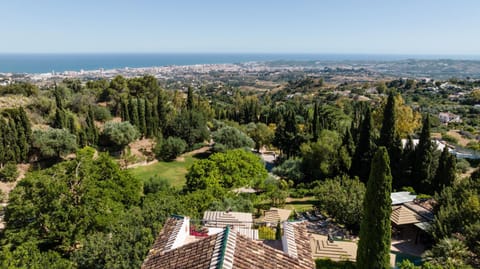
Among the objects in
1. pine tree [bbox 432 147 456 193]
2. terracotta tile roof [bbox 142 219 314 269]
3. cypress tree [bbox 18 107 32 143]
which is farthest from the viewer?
cypress tree [bbox 18 107 32 143]

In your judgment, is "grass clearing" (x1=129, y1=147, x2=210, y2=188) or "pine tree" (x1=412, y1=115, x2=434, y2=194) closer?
"pine tree" (x1=412, y1=115, x2=434, y2=194)

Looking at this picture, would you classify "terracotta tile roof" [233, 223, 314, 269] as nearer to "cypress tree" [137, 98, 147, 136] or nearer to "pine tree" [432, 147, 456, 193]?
"pine tree" [432, 147, 456, 193]

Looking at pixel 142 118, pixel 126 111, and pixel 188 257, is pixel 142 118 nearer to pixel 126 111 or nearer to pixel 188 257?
pixel 126 111

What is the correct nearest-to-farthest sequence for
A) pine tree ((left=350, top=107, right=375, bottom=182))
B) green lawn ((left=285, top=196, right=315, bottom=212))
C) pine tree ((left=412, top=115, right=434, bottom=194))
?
green lawn ((left=285, top=196, right=315, bottom=212)) → pine tree ((left=412, top=115, right=434, bottom=194)) → pine tree ((left=350, top=107, right=375, bottom=182))

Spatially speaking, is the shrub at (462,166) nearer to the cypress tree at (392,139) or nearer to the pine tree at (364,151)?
the cypress tree at (392,139)

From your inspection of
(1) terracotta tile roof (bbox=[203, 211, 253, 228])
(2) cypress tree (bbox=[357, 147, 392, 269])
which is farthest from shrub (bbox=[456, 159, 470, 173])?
(1) terracotta tile roof (bbox=[203, 211, 253, 228])

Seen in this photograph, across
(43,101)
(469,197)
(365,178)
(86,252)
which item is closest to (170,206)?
(86,252)

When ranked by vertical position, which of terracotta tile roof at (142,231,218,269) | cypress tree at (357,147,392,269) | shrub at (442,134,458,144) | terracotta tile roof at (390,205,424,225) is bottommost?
shrub at (442,134,458,144)

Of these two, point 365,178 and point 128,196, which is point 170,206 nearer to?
point 128,196
